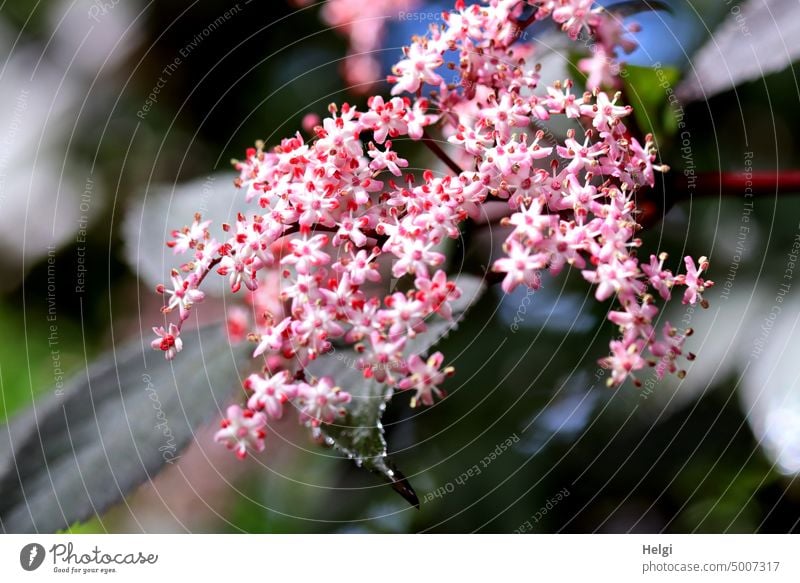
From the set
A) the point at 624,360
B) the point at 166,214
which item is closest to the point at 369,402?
the point at 624,360

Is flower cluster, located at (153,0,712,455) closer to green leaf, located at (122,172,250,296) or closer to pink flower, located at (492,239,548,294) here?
pink flower, located at (492,239,548,294)

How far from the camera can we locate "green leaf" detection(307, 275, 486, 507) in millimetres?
490

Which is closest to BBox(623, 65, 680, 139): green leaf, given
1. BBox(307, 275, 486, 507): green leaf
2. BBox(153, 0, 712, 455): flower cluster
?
BBox(153, 0, 712, 455): flower cluster

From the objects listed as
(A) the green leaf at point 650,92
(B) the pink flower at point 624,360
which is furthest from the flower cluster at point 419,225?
(A) the green leaf at point 650,92

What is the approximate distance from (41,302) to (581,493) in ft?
1.89

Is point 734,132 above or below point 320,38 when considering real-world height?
below

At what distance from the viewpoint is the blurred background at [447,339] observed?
2.10ft

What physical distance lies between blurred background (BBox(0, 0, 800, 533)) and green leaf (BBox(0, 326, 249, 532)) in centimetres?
4

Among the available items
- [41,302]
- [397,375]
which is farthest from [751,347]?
[41,302]

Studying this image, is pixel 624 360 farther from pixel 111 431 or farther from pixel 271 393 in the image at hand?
pixel 111 431

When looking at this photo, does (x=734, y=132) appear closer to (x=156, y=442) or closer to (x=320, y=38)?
(x=320, y=38)

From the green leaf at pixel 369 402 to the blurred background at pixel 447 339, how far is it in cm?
4
